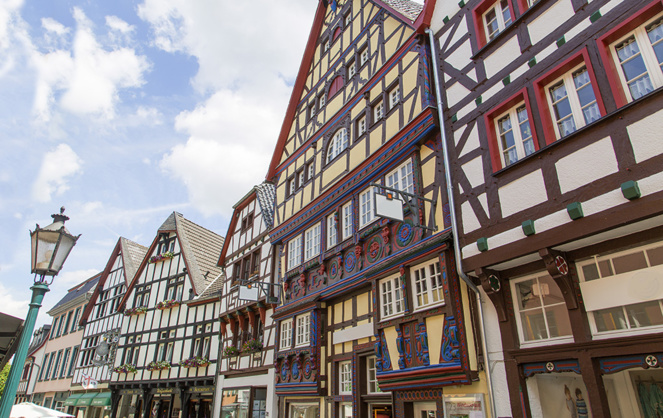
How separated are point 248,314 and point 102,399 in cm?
1453

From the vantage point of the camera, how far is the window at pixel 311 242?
14.2 m

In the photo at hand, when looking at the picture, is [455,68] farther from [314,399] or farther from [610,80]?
[314,399]

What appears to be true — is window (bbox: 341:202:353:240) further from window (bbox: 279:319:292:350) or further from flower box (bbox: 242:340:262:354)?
flower box (bbox: 242:340:262:354)

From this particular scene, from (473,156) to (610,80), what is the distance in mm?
2649

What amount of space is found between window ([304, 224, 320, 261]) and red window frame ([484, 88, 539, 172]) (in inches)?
273

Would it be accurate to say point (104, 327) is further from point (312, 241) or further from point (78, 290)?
point (312, 241)

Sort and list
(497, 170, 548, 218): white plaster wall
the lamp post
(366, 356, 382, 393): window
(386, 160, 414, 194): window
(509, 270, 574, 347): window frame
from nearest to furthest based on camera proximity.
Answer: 1. the lamp post
2. (509, 270, 574, 347): window frame
3. (497, 170, 548, 218): white plaster wall
4. (386, 160, 414, 194): window
5. (366, 356, 382, 393): window

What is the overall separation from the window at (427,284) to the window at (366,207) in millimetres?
2383

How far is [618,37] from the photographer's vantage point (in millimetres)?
6746

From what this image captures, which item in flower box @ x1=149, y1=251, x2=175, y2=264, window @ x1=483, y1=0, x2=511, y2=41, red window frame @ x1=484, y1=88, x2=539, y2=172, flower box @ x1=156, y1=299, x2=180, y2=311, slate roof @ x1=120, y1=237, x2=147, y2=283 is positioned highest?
slate roof @ x1=120, y1=237, x2=147, y2=283

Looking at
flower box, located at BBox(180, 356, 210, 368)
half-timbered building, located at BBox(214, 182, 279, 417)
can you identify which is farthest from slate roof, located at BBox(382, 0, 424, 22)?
flower box, located at BBox(180, 356, 210, 368)

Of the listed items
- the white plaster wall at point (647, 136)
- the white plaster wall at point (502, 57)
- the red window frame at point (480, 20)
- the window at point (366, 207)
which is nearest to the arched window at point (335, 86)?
the window at point (366, 207)

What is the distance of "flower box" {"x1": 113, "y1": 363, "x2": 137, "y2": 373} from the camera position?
2417 centimetres

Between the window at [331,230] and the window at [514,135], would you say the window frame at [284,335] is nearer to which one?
the window at [331,230]
